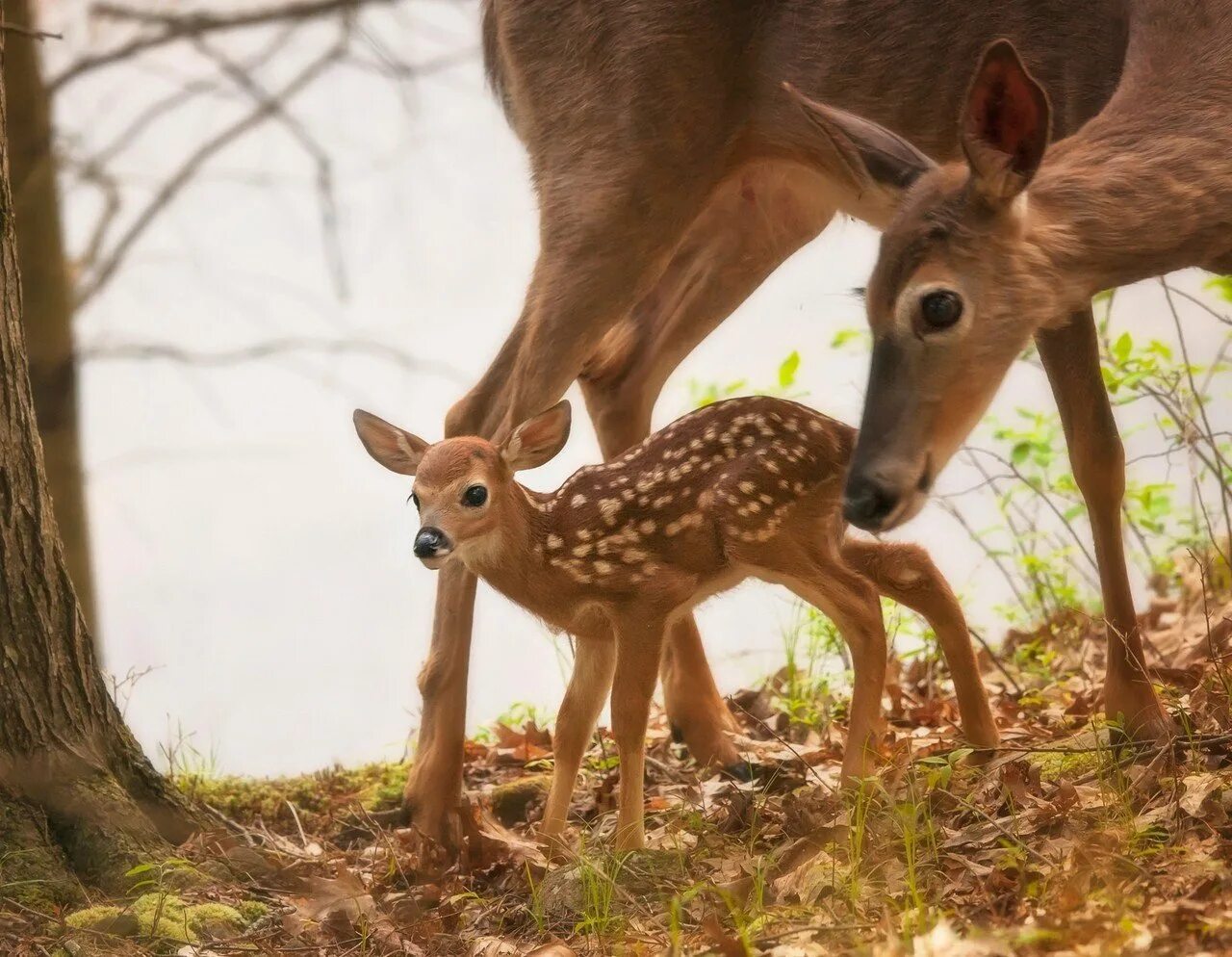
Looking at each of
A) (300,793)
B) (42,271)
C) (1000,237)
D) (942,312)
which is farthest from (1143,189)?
(42,271)

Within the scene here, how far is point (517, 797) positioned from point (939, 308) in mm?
2043

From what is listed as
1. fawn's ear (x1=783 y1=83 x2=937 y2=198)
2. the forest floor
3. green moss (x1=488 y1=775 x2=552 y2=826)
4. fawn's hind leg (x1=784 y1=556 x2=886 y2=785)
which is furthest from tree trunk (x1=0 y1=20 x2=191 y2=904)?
fawn's ear (x1=783 y1=83 x2=937 y2=198)

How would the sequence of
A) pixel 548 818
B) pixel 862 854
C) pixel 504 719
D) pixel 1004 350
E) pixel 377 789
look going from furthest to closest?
pixel 504 719 < pixel 377 789 < pixel 548 818 < pixel 1004 350 < pixel 862 854

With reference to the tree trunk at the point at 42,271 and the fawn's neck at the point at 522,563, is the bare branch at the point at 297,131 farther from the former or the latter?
the fawn's neck at the point at 522,563

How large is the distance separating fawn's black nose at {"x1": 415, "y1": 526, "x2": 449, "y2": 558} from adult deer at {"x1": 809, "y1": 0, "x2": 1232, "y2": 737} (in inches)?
36.4

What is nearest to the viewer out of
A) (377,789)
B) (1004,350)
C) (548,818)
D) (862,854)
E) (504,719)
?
(862,854)

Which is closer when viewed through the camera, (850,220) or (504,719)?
(850,220)

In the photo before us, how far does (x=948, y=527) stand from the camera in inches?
235

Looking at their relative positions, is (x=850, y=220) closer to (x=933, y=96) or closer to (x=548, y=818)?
(x=933, y=96)

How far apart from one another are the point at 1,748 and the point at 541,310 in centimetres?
189

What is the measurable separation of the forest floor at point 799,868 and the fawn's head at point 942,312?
0.67m

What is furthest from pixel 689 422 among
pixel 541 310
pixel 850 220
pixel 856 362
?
pixel 856 362

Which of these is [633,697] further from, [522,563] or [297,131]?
[297,131]

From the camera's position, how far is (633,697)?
362 centimetres
